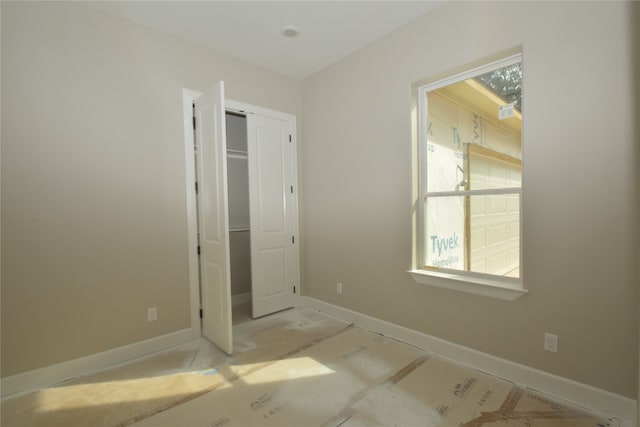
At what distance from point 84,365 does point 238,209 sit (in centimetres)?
241

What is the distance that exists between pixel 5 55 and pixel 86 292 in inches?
69.9

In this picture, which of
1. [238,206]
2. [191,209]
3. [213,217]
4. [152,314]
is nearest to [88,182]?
[191,209]

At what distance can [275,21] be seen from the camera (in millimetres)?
2652

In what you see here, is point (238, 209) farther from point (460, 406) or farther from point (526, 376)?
point (526, 376)

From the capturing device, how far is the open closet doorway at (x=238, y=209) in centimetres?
258

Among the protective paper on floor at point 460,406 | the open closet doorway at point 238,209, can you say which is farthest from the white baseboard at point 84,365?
the protective paper on floor at point 460,406

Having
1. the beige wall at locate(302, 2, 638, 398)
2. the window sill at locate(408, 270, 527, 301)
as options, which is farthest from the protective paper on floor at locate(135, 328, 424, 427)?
the window sill at locate(408, 270, 527, 301)

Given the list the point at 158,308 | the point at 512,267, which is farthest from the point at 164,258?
the point at 512,267

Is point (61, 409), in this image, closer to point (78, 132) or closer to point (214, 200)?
point (214, 200)

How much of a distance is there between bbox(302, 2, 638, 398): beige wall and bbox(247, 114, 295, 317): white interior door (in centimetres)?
123

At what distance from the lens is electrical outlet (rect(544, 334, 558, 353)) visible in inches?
Answer: 77.0

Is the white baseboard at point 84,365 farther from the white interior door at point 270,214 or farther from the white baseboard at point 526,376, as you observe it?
the white baseboard at point 526,376

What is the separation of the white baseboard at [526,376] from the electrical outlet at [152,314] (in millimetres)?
2021

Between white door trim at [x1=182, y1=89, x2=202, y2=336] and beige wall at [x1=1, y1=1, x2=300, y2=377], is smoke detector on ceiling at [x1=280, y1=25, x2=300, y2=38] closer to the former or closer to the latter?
beige wall at [x1=1, y1=1, x2=300, y2=377]
